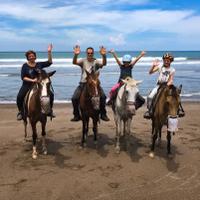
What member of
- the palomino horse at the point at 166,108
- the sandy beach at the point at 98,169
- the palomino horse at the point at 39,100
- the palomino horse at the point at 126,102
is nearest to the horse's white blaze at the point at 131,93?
the palomino horse at the point at 126,102

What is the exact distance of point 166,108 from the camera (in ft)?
26.6

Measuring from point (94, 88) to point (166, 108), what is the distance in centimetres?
174

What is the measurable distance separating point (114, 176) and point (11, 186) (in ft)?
6.82

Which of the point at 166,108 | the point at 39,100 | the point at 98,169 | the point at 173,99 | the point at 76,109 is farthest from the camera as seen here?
the point at 76,109

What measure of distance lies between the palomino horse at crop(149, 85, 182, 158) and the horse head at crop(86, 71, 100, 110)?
1.43 metres

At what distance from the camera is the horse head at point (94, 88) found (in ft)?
27.2

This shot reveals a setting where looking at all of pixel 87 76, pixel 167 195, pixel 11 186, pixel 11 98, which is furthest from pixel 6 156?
pixel 11 98

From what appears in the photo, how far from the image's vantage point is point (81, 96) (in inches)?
360

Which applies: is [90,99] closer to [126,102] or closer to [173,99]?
[126,102]

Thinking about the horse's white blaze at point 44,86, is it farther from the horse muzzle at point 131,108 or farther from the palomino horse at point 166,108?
the palomino horse at point 166,108

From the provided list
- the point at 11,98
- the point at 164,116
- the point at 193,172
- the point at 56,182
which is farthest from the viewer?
the point at 11,98

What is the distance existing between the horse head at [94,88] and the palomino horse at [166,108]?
143 cm

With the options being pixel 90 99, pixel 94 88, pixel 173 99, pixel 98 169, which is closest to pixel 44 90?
pixel 94 88

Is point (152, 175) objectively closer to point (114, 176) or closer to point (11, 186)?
point (114, 176)
